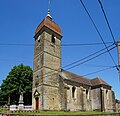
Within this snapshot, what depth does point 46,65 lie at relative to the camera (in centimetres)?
3234

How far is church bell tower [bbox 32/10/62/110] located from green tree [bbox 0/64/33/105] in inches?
375

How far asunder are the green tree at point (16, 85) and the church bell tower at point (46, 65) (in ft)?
31.3

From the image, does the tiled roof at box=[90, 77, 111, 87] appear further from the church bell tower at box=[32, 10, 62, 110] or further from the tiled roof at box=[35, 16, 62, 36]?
the tiled roof at box=[35, 16, 62, 36]

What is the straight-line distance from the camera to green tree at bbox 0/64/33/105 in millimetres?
42031

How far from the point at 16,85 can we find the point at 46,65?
1386cm

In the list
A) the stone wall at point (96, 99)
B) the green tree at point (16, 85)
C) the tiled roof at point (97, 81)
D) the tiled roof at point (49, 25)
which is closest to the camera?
the tiled roof at point (49, 25)

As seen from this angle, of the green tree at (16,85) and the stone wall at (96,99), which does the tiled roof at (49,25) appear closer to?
the green tree at (16,85)

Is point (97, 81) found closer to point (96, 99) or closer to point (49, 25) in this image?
point (96, 99)

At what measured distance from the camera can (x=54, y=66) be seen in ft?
111

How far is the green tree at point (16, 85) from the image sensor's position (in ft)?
138

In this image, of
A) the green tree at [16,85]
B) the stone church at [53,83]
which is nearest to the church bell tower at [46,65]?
the stone church at [53,83]

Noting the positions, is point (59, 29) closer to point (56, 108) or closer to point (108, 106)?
point (56, 108)


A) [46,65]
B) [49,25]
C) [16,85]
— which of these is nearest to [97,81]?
[46,65]

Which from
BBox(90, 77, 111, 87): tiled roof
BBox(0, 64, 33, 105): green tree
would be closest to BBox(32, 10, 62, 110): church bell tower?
BBox(0, 64, 33, 105): green tree
